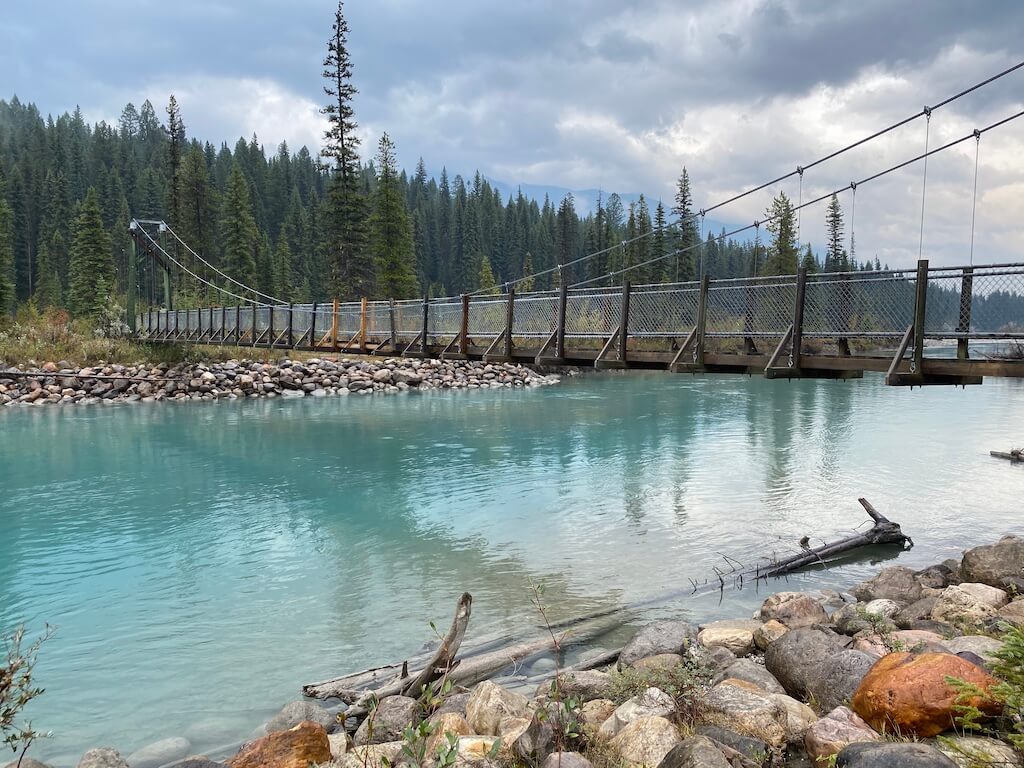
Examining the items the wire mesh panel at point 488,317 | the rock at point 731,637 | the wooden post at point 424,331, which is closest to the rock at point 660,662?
the rock at point 731,637

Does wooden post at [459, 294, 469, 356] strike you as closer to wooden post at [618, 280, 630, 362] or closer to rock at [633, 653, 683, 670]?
wooden post at [618, 280, 630, 362]

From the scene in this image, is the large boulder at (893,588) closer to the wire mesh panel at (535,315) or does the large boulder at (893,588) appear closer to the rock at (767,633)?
the rock at (767,633)

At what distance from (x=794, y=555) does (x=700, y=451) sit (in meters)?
8.46

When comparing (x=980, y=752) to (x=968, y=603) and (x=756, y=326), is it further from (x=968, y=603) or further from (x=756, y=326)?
(x=756, y=326)

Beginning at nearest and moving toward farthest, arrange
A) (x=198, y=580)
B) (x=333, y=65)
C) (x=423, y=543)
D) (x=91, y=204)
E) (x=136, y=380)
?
(x=198, y=580)
(x=423, y=543)
(x=136, y=380)
(x=333, y=65)
(x=91, y=204)

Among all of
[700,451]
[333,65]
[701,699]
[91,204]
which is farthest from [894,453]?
[91,204]

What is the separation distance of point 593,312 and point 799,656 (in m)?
8.08

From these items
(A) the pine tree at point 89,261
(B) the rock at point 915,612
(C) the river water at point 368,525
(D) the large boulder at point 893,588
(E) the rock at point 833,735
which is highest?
(A) the pine tree at point 89,261

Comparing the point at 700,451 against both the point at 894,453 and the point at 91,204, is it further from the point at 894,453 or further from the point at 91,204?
the point at 91,204

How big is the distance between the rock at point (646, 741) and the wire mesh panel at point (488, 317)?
33.8ft

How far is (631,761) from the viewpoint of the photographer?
3518 mm

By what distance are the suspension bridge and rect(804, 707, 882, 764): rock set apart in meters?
5.16

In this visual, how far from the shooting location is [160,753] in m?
5.04

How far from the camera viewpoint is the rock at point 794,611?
611 centimetres
